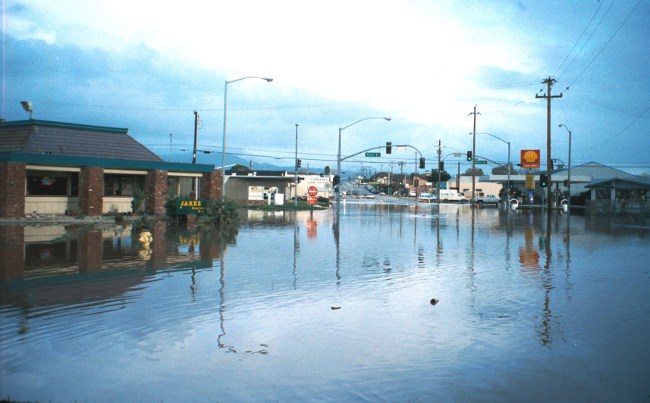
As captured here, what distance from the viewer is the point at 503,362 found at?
7914 mm

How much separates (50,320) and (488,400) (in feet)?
23.7

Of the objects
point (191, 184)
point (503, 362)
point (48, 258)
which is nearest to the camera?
point (503, 362)

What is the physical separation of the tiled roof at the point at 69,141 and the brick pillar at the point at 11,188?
16.0 ft

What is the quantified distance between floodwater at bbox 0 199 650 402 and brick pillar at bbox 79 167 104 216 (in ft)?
59.1

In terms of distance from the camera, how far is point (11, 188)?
33.0 m

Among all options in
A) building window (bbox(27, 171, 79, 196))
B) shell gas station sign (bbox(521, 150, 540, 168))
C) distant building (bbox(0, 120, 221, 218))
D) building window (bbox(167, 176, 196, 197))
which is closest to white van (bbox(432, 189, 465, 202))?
shell gas station sign (bbox(521, 150, 540, 168))

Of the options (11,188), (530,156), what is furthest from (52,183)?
(530,156)

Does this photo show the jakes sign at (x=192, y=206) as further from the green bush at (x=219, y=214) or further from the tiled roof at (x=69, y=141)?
the tiled roof at (x=69, y=141)

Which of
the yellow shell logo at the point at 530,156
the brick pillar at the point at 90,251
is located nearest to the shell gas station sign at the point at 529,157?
the yellow shell logo at the point at 530,156

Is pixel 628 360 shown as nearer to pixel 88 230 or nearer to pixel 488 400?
pixel 488 400

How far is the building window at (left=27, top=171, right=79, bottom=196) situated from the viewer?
3691 cm

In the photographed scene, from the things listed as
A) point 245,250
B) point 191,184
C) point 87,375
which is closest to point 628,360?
point 87,375

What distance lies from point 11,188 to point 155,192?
30.7 feet

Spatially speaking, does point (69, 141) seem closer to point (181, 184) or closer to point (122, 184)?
point (122, 184)
